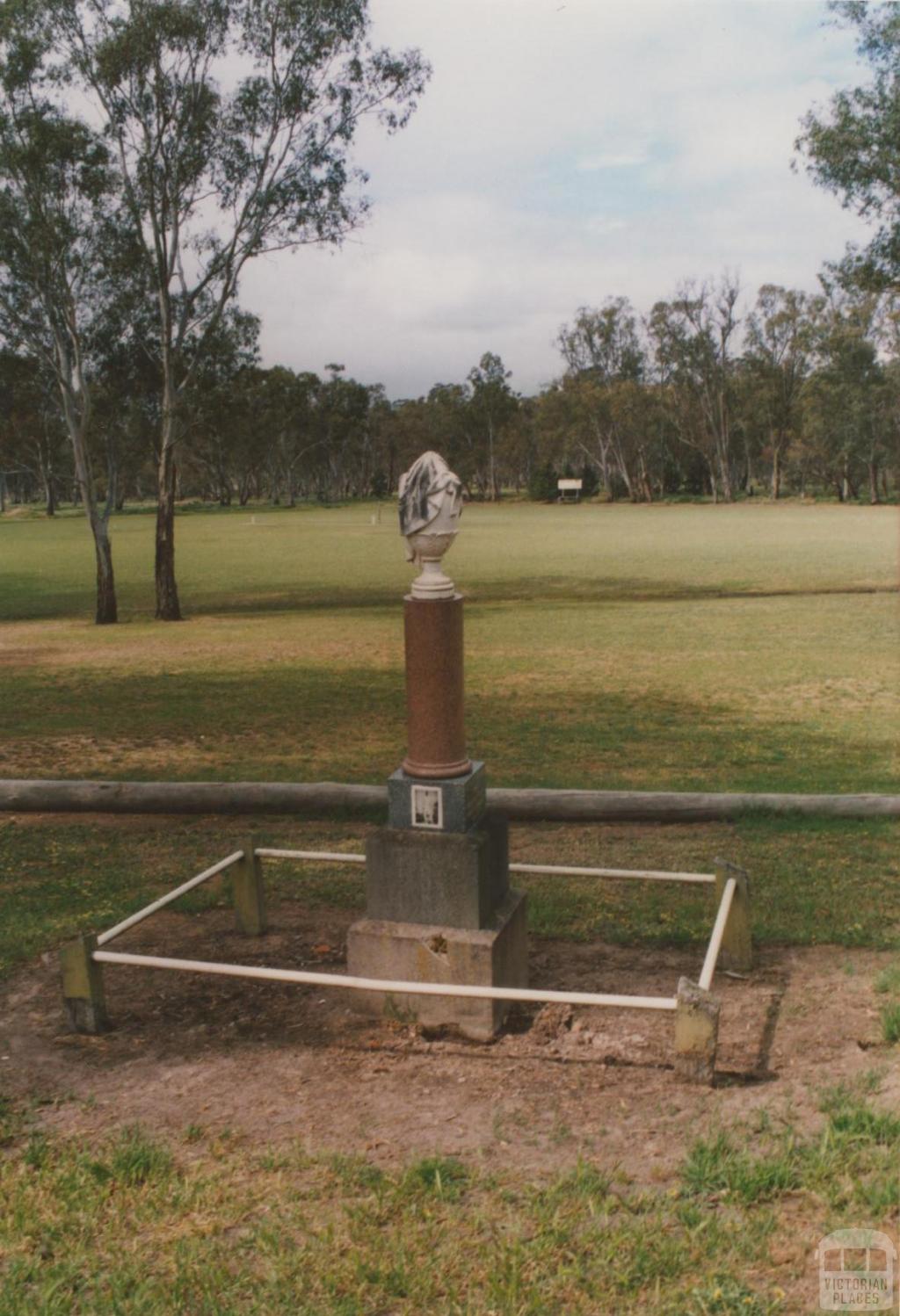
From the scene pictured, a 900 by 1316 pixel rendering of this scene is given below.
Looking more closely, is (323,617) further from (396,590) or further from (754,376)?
(754,376)

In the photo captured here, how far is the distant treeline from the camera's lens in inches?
2936

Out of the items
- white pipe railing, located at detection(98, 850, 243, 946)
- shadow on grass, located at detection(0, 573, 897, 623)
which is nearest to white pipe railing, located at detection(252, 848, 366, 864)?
white pipe railing, located at detection(98, 850, 243, 946)

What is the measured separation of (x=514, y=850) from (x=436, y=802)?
2.59 meters

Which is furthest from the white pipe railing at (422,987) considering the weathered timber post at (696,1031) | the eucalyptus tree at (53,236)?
the eucalyptus tree at (53,236)

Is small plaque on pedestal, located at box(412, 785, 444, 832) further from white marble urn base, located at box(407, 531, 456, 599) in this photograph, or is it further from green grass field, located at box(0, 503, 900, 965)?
green grass field, located at box(0, 503, 900, 965)

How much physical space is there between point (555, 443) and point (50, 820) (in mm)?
85205

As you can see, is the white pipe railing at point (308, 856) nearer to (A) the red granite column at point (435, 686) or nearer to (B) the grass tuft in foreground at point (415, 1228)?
(A) the red granite column at point (435, 686)

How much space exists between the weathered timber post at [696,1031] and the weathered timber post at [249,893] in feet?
8.64

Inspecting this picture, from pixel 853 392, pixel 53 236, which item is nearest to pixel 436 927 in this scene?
pixel 53 236

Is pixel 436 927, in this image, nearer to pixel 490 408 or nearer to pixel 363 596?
pixel 363 596

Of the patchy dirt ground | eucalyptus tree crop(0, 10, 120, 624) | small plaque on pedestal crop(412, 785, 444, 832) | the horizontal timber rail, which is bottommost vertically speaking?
the patchy dirt ground

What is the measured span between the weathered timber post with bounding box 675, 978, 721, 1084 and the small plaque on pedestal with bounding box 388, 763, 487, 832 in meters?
1.22

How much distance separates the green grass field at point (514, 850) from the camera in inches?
127

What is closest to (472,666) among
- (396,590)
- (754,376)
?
(396,590)
